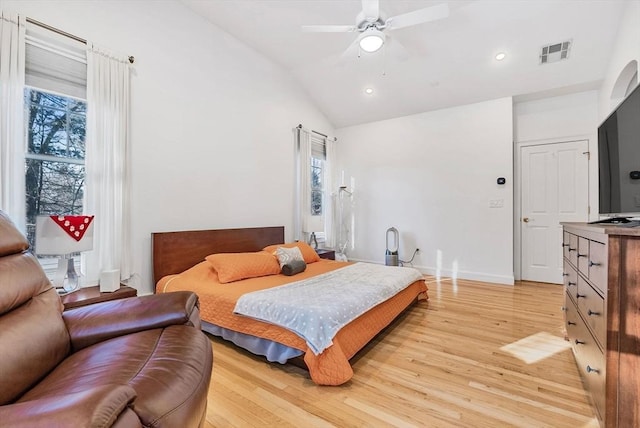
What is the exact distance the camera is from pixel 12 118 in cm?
207

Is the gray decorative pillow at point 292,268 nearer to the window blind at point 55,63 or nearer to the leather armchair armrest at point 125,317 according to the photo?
the leather armchair armrest at point 125,317

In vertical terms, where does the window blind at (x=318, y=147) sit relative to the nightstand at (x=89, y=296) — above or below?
above

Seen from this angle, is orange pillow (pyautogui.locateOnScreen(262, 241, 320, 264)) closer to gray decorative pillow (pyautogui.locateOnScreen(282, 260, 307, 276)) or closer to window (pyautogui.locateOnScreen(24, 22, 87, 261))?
gray decorative pillow (pyautogui.locateOnScreen(282, 260, 307, 276))

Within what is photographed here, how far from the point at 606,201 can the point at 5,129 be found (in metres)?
4.15

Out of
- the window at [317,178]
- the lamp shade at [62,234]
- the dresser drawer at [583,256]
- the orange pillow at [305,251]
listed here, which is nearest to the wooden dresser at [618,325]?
the dresser drawer at [583,256]

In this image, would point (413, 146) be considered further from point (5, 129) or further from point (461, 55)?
point (5, 129)

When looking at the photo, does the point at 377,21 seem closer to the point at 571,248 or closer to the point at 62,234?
the point at 571,248

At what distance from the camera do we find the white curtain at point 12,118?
2016 mm

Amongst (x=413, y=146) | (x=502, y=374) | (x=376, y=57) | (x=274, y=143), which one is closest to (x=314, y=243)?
(x=274, y=143)

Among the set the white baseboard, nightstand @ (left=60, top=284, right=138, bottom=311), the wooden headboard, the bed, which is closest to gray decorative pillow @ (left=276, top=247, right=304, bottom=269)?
the bed

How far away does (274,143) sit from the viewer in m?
4.36

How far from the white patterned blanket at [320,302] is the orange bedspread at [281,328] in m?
0.07

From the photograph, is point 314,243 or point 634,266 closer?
point 634,266

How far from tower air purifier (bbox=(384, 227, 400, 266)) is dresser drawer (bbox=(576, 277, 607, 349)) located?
124 inches
